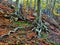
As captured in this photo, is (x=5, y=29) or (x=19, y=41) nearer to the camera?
(x=19, y=41)

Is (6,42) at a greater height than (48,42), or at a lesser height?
greater

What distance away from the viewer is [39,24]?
1733cm

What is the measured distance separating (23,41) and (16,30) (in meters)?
2.19

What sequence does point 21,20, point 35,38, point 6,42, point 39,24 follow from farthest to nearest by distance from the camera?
point 21,20 → point 39,24 → point 35,38 → point 6,42

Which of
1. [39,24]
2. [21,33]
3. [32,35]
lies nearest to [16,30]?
[21,33]

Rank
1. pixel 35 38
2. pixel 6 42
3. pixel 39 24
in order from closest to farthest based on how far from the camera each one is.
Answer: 1. pixel 6 42
2. pixel 35 38
3. pixel 39 24

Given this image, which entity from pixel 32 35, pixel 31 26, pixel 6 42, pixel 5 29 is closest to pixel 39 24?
pixel 31 26

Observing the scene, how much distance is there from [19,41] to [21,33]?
2.04 meters

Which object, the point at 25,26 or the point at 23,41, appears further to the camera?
the point at 25,26

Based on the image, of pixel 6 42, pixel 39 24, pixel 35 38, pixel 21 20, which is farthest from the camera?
pixel 21 20

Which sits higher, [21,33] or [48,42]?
[21,33]

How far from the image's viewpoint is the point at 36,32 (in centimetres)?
1652

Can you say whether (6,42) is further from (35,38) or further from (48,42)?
(48,42)

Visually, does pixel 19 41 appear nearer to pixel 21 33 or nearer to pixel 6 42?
pixel 6 42
